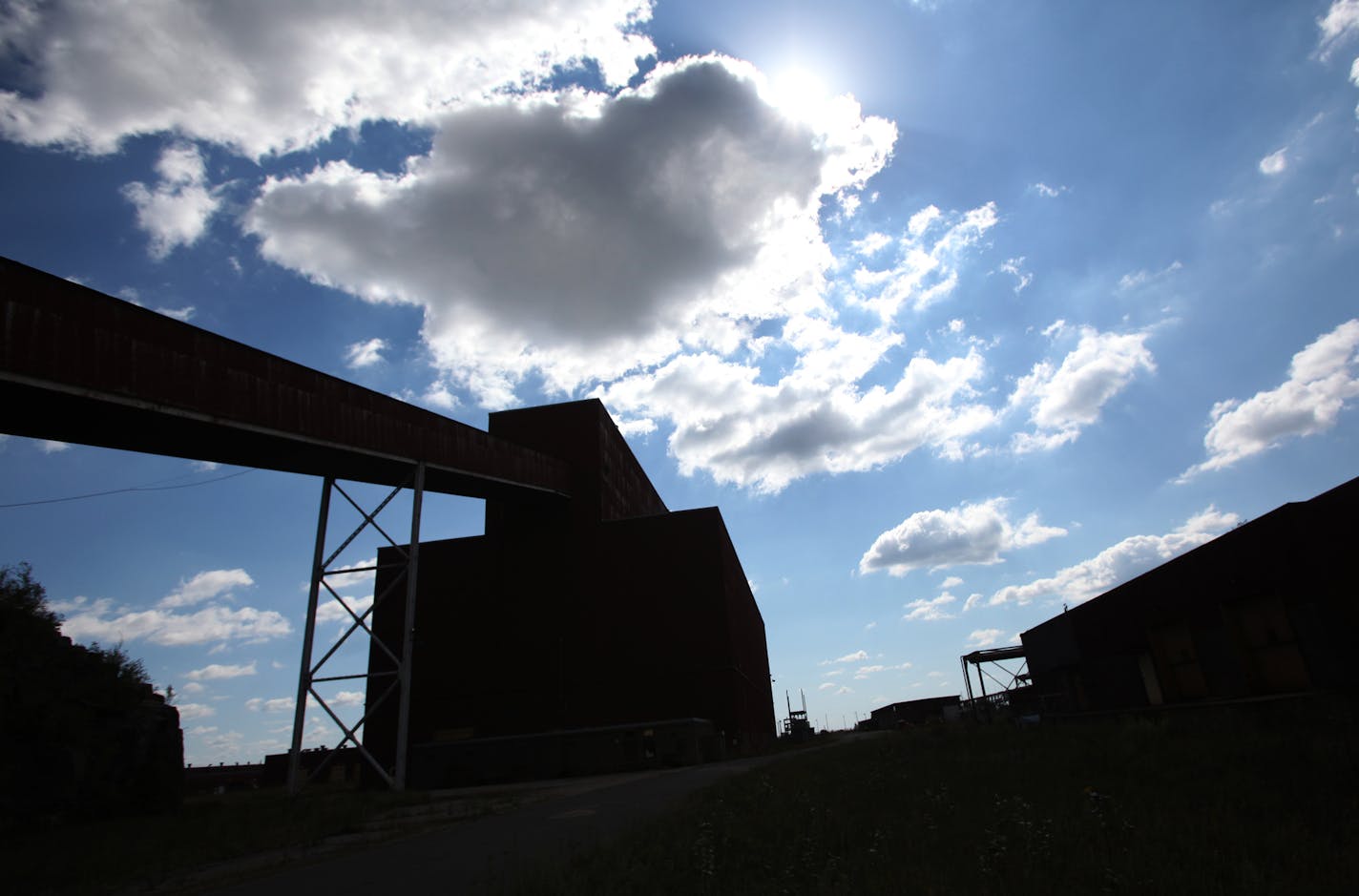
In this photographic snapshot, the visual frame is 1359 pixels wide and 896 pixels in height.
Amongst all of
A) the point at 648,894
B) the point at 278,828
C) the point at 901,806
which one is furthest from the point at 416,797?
the point at 648,894

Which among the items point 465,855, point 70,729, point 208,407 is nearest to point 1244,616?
point 465,855

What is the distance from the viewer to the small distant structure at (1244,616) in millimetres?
15031

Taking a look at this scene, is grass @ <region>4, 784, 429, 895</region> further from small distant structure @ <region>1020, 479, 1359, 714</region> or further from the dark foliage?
small distant structure @ <region>1020, 479, 1359, 714</region>

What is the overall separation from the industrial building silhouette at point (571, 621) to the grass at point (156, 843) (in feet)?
61.8

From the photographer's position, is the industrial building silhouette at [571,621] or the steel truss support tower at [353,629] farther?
the industrial building silhouette at [571,621]

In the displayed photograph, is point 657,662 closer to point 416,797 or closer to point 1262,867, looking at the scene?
point 416,797

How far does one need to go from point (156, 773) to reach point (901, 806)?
23203 mm

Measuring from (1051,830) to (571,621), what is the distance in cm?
3525

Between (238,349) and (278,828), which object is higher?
(238,349)

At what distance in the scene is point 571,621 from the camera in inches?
1613

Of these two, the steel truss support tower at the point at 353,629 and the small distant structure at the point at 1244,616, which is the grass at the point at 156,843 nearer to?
the steel truss support tower at the point at 353,629

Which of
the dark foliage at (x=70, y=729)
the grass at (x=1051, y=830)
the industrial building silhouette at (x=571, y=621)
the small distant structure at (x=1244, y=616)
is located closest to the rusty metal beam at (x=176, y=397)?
the dark foliage at (x=70, y=729)

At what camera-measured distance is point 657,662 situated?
3981 cm

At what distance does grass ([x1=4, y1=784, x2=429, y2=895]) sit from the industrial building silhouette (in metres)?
18.8
